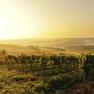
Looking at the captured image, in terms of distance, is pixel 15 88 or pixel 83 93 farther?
pixel 15 88

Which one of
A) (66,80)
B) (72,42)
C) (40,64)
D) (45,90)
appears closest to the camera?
(45,90)

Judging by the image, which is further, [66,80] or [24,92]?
[66,80]

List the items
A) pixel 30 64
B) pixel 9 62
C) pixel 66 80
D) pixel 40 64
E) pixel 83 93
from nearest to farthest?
pixel 83 93 < pixel 66 80 < pixel 40 64 < pixel 30 64 < pixel 9 62

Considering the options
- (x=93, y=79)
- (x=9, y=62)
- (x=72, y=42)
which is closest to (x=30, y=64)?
(x=9, y=62)

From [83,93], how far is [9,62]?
2573 cm

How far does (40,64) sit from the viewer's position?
112 ft

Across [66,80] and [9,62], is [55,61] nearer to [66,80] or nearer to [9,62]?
[9,62]

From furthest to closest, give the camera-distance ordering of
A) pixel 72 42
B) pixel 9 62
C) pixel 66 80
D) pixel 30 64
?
pixel 72 42
pixel 9 62
pixel 30 64
pixel 66 80

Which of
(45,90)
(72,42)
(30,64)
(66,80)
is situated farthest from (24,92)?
(72,42)

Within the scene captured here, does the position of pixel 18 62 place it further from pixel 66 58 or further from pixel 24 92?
pixel 24 92

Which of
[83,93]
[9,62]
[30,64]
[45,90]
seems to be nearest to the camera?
[83,93]

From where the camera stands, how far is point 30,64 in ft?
120

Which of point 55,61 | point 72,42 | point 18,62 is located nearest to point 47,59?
point 55,61

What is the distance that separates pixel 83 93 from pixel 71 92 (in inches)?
35.9
